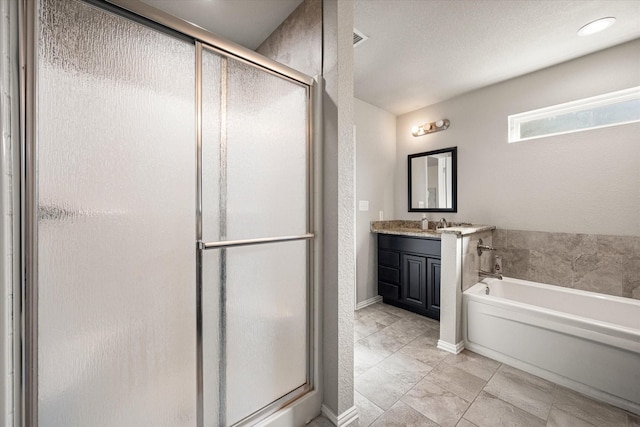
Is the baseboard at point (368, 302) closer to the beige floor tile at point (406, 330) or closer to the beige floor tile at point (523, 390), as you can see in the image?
the beige floor tile at point (406, 330)

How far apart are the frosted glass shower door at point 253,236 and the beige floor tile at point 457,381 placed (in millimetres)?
1048

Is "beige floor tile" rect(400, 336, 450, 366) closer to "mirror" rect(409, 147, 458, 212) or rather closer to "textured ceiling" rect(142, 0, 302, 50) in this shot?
"mirror" rect(409, 147, 458, 212)

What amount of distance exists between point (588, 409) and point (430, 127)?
2.96 metres

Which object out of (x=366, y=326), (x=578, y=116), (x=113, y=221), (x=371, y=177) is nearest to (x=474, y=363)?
(x=366, y=326)

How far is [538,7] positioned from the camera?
1723 mm

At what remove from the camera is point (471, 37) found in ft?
6.69

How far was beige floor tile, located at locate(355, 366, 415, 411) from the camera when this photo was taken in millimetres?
1655

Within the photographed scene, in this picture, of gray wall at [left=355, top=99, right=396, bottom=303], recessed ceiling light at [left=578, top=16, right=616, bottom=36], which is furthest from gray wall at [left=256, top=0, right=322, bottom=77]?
recessed ceiling light at [left=578, top=16, right=616, bottom=36]

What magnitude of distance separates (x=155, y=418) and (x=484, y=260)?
292cm

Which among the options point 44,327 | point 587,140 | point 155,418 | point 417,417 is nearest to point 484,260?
point 587,140

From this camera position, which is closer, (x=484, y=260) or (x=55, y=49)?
(x=55, y=49)

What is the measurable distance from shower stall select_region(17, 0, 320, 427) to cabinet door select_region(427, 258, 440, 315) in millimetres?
1956

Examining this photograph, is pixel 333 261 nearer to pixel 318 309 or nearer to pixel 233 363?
pixel 318 309

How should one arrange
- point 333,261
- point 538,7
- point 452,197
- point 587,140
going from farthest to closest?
point 452,197, point 587,140, point 538,7, point 333,261
